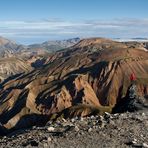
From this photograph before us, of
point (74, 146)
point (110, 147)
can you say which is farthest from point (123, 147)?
point (74, 146)

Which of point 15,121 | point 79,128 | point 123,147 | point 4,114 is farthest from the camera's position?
point 4,114

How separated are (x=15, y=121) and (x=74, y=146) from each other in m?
149

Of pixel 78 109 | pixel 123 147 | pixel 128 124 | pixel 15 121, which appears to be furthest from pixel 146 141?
pixel 15 121

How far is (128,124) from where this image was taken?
23797 millimetres

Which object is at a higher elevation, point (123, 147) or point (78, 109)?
point (123, 147)

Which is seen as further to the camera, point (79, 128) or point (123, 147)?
point (79, 128)

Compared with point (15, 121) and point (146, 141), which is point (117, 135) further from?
point (15, 121)

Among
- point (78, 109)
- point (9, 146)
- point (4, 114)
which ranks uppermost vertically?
point (9, 146)

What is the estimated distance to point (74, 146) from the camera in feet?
67.7

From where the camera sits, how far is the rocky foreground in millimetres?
20797

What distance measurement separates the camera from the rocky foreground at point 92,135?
819 inches

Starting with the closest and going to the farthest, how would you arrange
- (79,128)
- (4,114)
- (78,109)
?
(79,128)
(78,109)
(4,114)

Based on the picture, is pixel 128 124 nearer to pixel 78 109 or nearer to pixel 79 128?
pixel 79 128

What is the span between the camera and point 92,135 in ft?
72.2
